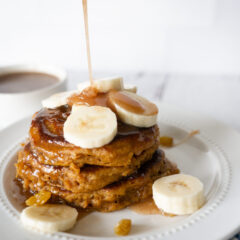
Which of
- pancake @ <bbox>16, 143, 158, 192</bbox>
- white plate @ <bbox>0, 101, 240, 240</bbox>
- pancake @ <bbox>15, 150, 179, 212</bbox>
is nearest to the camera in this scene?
white plate @ <bbox>0, 101, 240, 240</bbox>

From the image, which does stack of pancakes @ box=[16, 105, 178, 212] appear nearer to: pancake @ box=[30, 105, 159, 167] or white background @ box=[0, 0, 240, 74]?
pancake @ box=[30, 105, 159, 167]

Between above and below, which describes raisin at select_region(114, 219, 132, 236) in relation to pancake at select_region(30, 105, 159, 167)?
below

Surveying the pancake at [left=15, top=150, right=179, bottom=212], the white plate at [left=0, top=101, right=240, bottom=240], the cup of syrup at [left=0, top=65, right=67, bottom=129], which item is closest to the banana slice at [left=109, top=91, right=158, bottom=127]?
the pancake at [left=15, top=150, right=179, bottom=212]

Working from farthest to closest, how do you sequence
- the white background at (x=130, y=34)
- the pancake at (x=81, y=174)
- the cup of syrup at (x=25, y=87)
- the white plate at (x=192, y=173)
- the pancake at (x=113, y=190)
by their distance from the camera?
the white background at (x=130, y=34) < the cup of syrup at (x=25, y=87) < the pancake at (x=113, y=190) < the pancake at (x=81, y=174) < the white plate at (x=192, y=173)

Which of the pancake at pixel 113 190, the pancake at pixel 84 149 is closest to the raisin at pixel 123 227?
the pancake at pixel 113 190

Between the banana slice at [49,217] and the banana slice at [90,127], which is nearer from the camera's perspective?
the banana slice at [49,217]

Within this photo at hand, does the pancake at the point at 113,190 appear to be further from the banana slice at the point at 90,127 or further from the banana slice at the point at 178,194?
the banana slice at the point at 90,127
